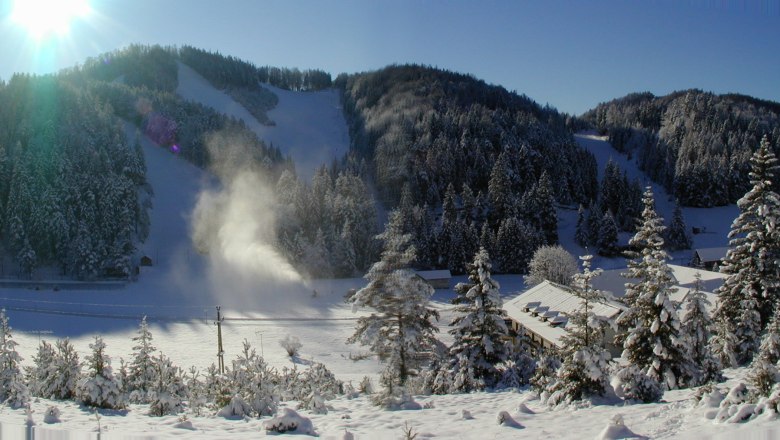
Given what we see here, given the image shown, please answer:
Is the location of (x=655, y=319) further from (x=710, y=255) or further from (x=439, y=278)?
(x=710, y=255)

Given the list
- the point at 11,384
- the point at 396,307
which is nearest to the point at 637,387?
the point at 396,307

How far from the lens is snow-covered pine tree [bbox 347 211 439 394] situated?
18.7 metres

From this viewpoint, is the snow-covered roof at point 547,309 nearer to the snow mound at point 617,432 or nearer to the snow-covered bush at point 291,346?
the snow-covered bush at point 291,346

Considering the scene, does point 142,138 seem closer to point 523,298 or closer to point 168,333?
point 168,333

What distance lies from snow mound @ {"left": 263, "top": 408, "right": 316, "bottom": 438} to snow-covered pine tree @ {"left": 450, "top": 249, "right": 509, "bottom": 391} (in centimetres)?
927

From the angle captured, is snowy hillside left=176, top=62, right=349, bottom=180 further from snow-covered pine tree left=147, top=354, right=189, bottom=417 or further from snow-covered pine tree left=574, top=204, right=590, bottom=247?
snow-covered pine tree left=147, top=354, right=189, bottom=417

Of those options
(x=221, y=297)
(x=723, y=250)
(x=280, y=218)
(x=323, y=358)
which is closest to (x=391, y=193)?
(x=280, y=218)

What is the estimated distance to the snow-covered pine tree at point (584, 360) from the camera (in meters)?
14.8

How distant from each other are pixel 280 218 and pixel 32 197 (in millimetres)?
33100

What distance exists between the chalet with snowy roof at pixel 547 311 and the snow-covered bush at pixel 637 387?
19.0 meters

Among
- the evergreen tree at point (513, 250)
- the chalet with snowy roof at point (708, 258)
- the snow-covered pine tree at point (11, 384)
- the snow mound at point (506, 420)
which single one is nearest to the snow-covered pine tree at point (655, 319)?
the snow mound at point (506, 420)

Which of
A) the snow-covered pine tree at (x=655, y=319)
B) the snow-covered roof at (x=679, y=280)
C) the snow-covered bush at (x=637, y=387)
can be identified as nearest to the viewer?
the snow-covered bush at (x=637, y=387)

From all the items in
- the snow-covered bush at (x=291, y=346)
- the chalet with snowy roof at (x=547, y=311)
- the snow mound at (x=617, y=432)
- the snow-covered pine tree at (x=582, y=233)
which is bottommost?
the snow-covered bush at (x=291, y=346)

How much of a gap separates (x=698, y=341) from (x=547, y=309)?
19.5 m
